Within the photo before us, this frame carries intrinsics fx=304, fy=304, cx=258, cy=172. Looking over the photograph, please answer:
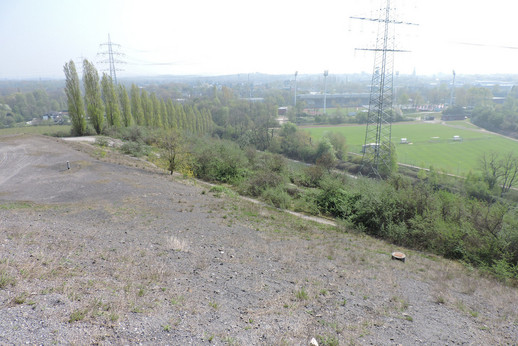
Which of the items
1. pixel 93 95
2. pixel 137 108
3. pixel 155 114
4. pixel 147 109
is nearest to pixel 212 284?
pixel 93 95

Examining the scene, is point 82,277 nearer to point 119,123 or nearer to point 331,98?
point 119,123

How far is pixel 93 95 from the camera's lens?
34.9 metres

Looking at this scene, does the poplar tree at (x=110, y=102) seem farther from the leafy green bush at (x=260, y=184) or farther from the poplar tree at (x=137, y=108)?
the leafy green bush at (x=260, y=184)

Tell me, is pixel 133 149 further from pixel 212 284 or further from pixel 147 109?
pixel 212 284

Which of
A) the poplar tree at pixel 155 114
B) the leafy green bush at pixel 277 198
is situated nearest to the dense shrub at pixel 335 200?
the leafy green bush at pixel 277 198

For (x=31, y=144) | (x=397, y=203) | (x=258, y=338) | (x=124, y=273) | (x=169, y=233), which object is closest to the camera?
(x=258, y=338)

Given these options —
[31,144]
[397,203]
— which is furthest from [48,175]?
[397,203]

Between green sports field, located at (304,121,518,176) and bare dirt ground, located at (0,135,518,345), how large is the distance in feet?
91.9

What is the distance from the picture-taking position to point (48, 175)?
1652cm

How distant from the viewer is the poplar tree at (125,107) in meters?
40.0

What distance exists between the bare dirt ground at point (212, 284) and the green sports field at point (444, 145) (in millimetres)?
28017

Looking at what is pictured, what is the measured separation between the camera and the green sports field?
3531 cm

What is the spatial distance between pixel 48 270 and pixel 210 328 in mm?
3723

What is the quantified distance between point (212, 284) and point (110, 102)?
36804mm
